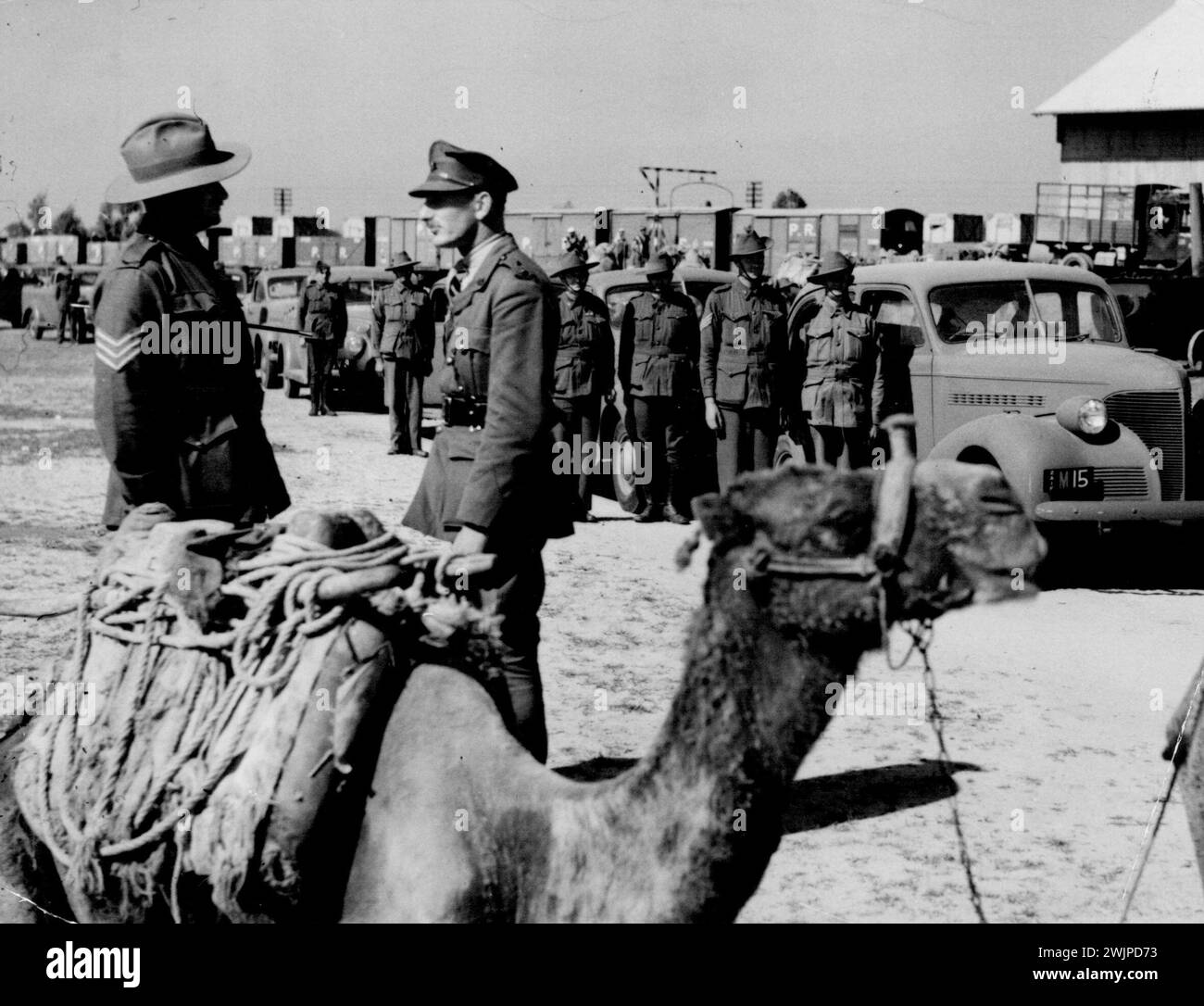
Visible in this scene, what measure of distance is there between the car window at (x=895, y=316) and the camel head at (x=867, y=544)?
940 cm

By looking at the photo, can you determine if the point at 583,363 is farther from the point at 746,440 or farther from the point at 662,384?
the point at 746,440

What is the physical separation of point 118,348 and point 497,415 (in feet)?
3.45

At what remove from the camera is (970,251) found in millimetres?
26266

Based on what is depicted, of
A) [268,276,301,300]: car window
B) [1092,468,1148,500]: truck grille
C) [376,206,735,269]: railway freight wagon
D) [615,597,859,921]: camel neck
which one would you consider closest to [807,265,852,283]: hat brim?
[1092,468,1148,500]: truck grille

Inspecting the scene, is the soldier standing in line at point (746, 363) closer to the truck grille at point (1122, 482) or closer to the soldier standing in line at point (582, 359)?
the soldier standing in line at point (582, 359)

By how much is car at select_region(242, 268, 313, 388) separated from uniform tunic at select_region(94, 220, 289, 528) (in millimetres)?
19872

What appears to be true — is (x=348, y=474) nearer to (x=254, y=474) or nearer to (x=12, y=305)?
(x=254, y=474)

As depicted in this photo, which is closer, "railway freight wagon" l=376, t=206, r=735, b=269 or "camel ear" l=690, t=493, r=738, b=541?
"camel ear" l=690, t=493, r=738, b=541

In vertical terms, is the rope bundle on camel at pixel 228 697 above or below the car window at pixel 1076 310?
below

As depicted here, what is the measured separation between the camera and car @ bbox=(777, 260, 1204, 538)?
1061 cm

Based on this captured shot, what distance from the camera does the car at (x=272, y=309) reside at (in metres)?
25.7
